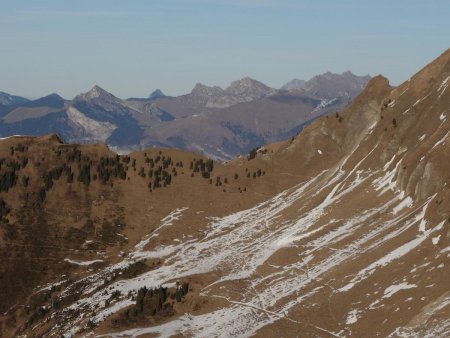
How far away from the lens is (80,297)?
128875 millimetres

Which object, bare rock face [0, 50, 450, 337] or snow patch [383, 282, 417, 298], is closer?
snow patch [383, 282, 417, 298]


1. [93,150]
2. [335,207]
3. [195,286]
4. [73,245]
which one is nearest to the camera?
[195,286]

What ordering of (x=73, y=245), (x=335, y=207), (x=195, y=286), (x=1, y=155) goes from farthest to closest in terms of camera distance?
(x=1, y=155) → (x=73, y=245) → (x=335, y=207) → (x=195, y=286)

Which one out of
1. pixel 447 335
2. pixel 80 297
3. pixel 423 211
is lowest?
pixel 80 297

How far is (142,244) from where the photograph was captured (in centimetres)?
15512

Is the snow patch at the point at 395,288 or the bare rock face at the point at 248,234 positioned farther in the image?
the bare rock face at the point at 248,234

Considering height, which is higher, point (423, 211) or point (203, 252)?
point (423, 211)

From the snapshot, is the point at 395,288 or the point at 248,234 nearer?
the point at 395,288

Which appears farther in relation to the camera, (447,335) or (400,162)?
(400,162)

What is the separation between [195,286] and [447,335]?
195 feet

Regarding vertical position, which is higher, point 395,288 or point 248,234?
point 395,288

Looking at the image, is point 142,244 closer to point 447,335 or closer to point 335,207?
point 335,207

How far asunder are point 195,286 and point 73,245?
43391 millimetres

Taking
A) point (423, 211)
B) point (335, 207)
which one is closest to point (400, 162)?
point (335, 207)
